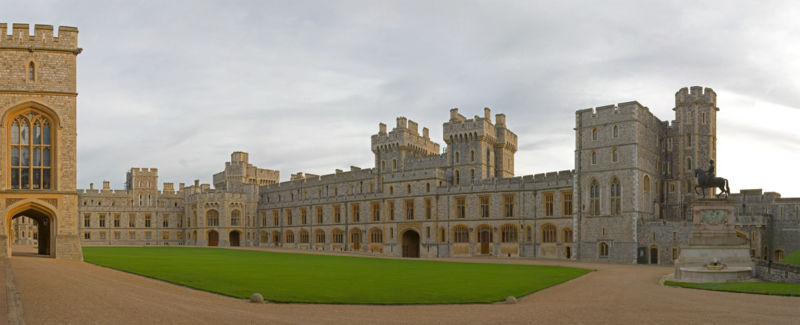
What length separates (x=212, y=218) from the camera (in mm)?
90938

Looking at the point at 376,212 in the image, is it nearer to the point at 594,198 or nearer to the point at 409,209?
the point at 409,209

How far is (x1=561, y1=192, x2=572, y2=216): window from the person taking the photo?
54.7 m

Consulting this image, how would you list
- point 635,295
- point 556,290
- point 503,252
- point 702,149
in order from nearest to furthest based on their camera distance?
point 635,295 < point 556,290 < point 702,149 < point 503,252

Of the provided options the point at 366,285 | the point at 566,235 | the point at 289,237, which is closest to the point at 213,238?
the point at 289,237

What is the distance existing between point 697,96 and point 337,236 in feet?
146

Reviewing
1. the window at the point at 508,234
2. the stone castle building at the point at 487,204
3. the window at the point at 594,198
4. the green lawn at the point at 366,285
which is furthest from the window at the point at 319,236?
the green lawn at the point at 366,285

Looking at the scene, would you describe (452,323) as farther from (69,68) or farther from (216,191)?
(216,191)

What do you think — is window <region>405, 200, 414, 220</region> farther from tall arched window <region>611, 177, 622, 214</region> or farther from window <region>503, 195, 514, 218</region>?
tall arched window <region>611, 177, 622, 214</region>

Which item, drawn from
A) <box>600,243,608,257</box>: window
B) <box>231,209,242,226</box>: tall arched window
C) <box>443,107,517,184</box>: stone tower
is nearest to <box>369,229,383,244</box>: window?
<box>443,107,517,184</box>: stone tower

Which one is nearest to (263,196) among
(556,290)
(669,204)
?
(669,204)

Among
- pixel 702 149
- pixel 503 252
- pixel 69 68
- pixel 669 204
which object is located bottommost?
pixel 503 252

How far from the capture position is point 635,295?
22.3 m

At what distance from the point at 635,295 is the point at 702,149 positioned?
115 ft

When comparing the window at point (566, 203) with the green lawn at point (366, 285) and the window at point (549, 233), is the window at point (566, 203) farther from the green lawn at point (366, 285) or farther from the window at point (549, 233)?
the green lawn at point (366, 285)
